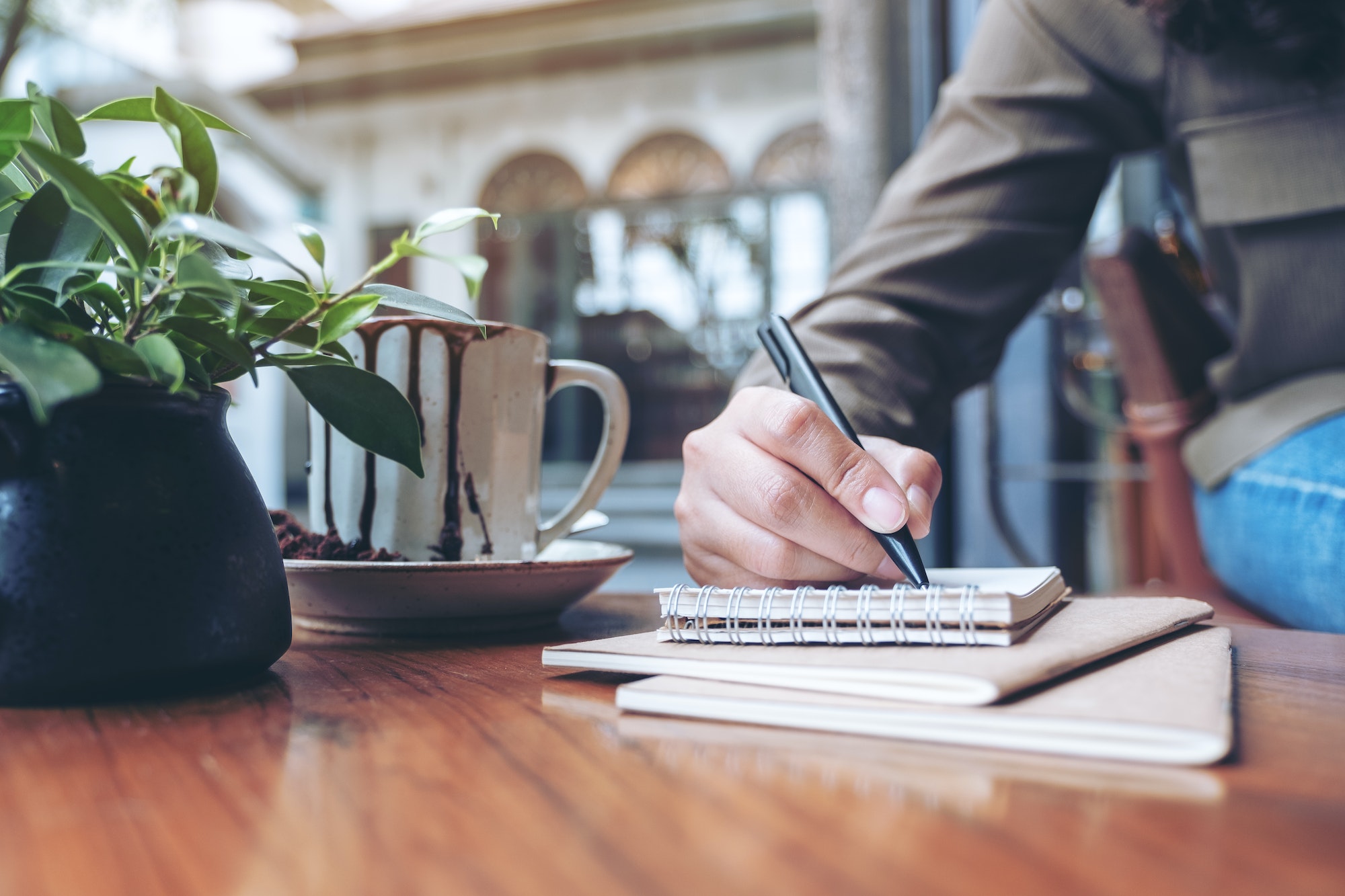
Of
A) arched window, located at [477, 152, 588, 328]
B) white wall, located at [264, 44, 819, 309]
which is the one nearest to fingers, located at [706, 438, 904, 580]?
arched window, located at [477, 152, 588, 328]

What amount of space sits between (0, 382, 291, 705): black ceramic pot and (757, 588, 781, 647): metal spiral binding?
0.18 m

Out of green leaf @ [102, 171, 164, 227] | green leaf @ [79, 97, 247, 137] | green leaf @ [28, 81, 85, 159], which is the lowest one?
green leaf @ [102, 171, 164, 227]

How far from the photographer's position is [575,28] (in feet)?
16.4

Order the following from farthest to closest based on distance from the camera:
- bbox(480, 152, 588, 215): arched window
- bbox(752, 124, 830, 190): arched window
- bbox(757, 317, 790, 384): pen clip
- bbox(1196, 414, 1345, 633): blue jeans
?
1. bbox(480, 152, 588, 215): arched window
2. bbox(752, 124, 830, 190): arched window
3. bbox(1196, 414, 1345, 633): blue jeans
4. bbox(757, 317, 790, 384): pen clip

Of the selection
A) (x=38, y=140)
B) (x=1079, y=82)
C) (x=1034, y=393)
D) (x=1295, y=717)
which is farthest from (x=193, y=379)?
(x=1034, y=393)

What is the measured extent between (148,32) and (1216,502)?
16.2 ft

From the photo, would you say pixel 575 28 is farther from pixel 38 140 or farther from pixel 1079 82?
pixel 38 140

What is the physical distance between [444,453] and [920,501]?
0.77 ft

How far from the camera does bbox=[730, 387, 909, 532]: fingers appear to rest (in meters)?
0.39

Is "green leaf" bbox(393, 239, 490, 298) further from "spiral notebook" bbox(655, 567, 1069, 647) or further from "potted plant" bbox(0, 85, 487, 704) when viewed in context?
"spiral notebook" bbox(655, 567, 1069, 647)

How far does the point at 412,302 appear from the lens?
0.34 meters

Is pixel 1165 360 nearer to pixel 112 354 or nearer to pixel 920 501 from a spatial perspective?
pixel 920 501

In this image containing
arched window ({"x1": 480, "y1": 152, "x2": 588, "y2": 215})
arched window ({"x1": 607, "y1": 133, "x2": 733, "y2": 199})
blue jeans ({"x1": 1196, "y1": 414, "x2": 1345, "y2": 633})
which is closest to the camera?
blue jeans ({"x1": 1196, "y1": 414, "x2": 1345, "y2": 633})

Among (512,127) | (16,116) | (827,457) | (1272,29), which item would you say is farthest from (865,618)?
(512,127)
